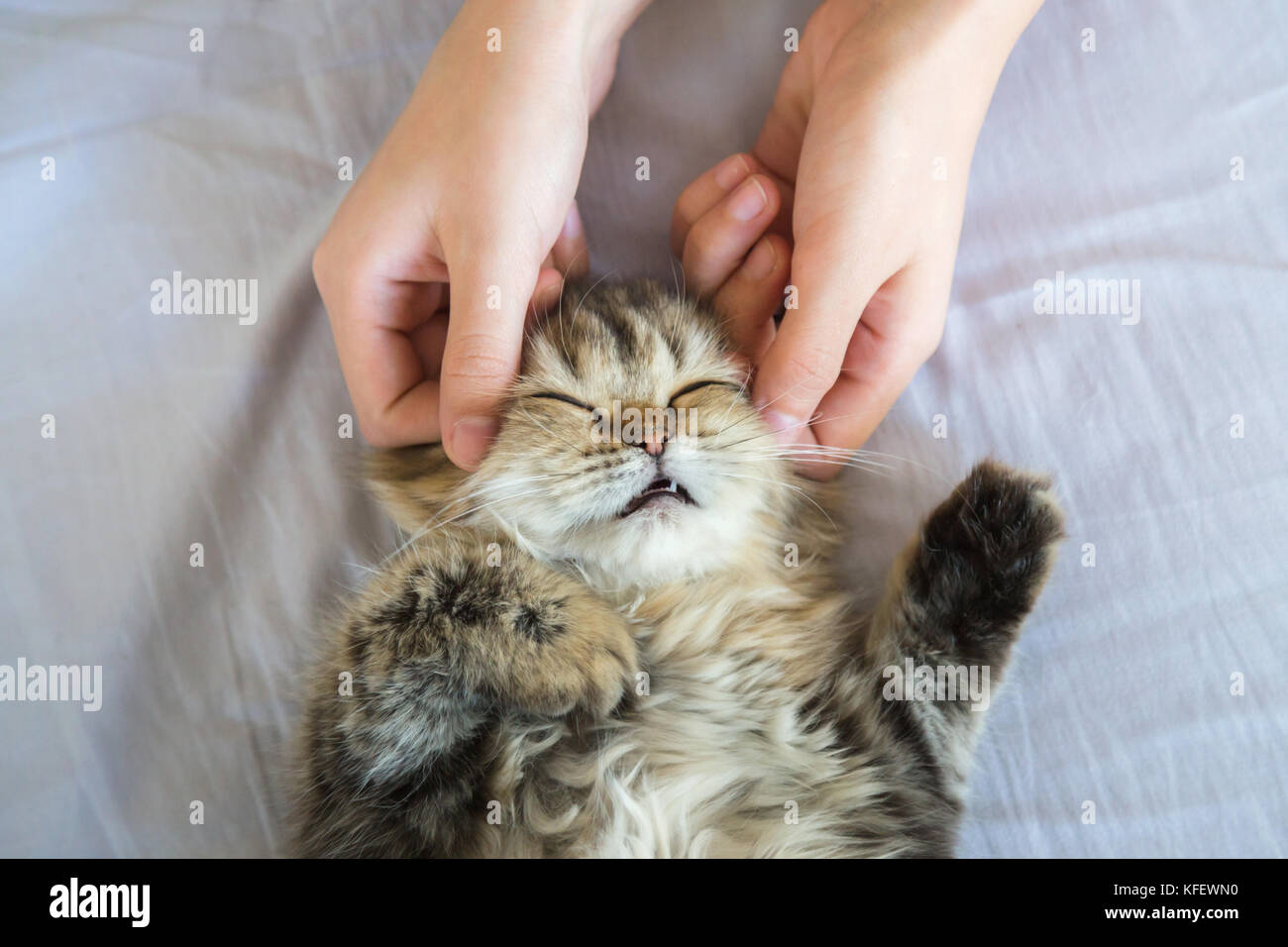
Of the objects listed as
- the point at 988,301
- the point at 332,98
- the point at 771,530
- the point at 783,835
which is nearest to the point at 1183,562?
the point at 988,301

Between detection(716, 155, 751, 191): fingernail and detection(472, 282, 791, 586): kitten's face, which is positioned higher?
detection(716, 155, 751, 191): fingernail

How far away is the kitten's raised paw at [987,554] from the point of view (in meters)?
1.22

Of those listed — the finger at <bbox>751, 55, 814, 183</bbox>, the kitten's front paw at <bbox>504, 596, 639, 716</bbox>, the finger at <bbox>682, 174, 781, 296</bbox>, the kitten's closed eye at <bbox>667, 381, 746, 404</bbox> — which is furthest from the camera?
the finger at <bbox>751, 55, 814, 183</bbox>

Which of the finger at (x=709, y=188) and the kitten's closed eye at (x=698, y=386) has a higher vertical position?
the finger at (x=709, y=188)

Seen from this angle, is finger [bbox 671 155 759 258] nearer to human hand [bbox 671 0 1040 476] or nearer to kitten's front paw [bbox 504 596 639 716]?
human hand [bbox 671 0 1040 476]

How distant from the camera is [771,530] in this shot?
1.39m

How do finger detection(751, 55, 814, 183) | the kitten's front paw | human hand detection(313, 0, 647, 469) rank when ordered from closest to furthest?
the kitten's front paw < human hand detection(313, 0, 647, 469) < finger detection(751, 55, 814, 183)

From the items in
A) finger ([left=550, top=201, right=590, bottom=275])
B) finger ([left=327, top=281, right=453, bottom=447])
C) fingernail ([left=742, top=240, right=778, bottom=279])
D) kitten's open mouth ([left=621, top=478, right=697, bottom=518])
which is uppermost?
finger ([left=550, top=201, right=590, bottom=275])

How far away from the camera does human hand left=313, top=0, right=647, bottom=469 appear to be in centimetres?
115

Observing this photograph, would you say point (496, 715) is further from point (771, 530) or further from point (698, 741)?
point (771, 530)

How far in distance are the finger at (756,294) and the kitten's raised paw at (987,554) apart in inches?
16.8

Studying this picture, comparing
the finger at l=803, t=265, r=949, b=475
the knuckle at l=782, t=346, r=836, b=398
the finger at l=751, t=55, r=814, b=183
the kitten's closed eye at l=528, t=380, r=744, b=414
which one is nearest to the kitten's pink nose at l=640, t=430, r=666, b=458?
the kitten's closed eye at l=528, t=380, r=744, b=414

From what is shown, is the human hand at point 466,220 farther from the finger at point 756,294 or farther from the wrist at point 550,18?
the finger at point 756,294

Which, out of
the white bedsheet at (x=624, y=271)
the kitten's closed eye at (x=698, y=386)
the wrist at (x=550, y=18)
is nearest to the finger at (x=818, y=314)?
the kitten's closed eye at (x=698, y=386)
